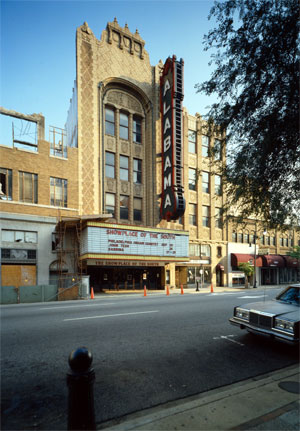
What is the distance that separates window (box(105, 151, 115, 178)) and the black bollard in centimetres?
2421

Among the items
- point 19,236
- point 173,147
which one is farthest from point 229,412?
point 173,147

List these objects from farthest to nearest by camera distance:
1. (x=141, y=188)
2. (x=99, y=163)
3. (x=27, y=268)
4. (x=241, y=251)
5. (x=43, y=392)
→ (x=241, y=251) < (x=141, y=188) < (x=99, y=163) < (x=27, y=268) < (x=43, y=392)

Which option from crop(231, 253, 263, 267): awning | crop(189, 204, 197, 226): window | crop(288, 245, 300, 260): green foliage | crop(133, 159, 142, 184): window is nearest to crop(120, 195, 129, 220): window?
crop(133, 159, 142, 184): window

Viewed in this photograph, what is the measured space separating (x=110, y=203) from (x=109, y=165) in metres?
3.67

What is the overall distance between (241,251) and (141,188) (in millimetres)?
16523

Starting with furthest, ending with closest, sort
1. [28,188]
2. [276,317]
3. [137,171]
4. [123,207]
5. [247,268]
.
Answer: [247,268]
[137,171]
[123,207]
[28,188]
[276,317]

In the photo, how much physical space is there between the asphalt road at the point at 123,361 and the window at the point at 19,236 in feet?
43.9

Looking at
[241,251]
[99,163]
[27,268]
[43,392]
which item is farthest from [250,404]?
[241,251]

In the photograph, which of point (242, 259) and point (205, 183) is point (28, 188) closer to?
point (205, 183)

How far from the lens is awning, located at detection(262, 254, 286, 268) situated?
1406 inches

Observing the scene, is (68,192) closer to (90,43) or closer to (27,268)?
(27,268)

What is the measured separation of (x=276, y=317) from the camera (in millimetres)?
6113

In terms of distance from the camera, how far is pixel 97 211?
24891 mm

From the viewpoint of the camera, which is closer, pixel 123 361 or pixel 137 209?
pixel 123 361
